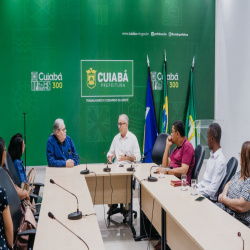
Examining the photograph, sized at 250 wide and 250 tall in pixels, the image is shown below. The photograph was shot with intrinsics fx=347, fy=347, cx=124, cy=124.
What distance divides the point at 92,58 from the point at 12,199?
11.3ft

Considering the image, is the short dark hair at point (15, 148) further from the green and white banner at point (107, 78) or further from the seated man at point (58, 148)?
the green and white banner at point (107, 78)

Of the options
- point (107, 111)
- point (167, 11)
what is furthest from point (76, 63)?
point (167, 11)

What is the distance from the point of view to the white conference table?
2.27 metres

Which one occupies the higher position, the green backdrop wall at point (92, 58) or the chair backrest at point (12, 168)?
the green backdrop wall at point (92, 58)

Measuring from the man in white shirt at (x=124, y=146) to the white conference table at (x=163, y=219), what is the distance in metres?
0.72

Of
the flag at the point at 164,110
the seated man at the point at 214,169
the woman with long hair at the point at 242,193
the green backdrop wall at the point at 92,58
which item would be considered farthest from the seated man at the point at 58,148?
the woman with long hair at the point at 242,193

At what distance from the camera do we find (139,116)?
5.95 m

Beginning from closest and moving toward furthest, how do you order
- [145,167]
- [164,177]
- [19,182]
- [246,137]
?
[19,182], [164,177], [145,167], [246,137]

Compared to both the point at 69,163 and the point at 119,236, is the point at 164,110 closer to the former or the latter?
the point at 69,163

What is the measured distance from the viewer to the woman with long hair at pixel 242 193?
2.85 meters

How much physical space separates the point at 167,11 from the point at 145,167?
9.40 ft

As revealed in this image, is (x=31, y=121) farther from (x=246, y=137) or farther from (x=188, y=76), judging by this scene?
(x=246, y=137)

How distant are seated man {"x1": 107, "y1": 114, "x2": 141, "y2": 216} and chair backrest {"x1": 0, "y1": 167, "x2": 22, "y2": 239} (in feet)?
7.24

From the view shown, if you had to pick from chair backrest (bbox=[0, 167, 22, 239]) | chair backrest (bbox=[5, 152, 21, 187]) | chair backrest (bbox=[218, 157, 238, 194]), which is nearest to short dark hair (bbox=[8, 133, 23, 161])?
chair backrest (bbox=[5, 152, 21, 187])
